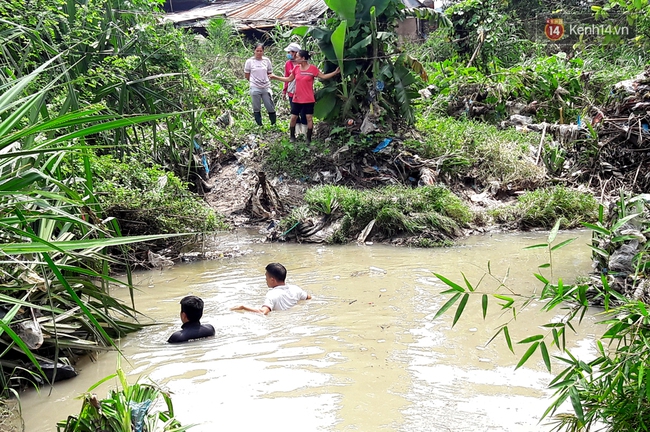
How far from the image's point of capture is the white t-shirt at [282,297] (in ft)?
19.4

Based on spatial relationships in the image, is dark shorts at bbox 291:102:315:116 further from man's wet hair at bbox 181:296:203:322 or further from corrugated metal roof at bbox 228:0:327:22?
corrugated metal roof at bbox 228:0:327:22

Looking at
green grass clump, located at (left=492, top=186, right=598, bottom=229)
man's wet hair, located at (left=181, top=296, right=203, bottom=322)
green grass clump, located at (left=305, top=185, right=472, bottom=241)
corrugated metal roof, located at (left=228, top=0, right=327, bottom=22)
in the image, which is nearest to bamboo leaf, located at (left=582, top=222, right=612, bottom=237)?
man's wet hair, located at (left=181, top=296, right=203, bottom=322)

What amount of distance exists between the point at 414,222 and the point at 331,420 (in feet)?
17.1

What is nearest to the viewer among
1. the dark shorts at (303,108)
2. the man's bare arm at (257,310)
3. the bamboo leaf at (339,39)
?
the man's bare arm at (257,310)

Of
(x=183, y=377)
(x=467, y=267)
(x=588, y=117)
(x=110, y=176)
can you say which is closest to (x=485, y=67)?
(x=588, y=117)

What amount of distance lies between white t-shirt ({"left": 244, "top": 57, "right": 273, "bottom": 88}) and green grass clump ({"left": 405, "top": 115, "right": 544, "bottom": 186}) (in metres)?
2.81

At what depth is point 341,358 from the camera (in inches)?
182

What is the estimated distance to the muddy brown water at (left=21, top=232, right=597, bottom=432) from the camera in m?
3.70

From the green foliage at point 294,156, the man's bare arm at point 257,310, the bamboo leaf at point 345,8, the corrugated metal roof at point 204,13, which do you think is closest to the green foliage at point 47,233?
the man's bare arm at point 257,310

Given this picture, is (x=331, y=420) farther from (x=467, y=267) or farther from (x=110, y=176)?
(x=110, y=176)

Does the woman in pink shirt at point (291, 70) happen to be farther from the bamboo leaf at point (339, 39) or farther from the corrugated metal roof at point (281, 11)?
the corrugated metal roof at point (281, 11)

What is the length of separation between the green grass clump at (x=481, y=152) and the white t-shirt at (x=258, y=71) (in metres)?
2.81

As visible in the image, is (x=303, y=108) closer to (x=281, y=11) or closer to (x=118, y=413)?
(x=118, y=413)

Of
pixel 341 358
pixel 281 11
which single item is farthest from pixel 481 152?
pixel 281 11
